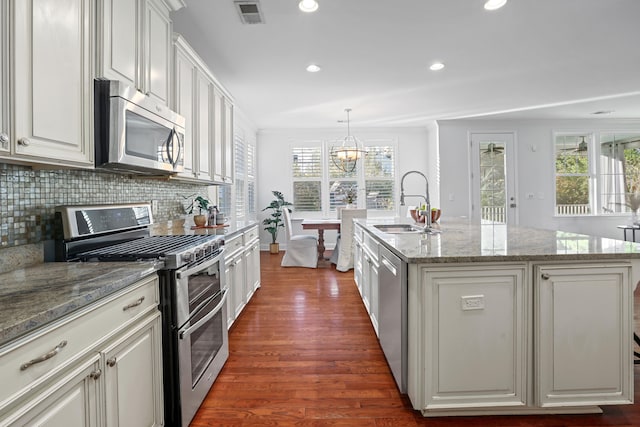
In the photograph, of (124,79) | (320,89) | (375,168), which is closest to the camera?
(124,79)

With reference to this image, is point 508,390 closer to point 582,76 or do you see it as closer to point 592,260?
point 592,260

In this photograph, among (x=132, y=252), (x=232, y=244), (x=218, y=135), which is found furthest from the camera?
(x=218, y=135)

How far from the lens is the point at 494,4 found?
2.53 metres

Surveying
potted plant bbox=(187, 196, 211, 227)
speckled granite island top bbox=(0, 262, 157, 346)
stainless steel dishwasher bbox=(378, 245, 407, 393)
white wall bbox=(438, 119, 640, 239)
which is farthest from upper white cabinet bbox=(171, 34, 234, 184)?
white wall bbox=(438, 119, 640, 239)

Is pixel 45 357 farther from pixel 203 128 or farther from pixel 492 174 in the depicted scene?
pixel 492 174

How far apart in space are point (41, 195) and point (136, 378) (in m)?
1.01

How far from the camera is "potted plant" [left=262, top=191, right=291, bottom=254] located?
6.72 meters

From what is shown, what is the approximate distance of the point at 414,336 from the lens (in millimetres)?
1642

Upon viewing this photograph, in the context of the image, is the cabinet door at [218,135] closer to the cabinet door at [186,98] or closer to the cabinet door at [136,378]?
the cabinet door at [186,98]

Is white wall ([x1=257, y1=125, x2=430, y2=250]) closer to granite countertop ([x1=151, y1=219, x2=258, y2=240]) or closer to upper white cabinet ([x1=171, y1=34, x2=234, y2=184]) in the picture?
upper white cabinet ([x1=171, y1=34, x2=234, y2=184])

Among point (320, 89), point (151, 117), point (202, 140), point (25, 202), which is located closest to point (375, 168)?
point (320, 89)

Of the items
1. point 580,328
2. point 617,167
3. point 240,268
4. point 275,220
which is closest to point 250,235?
point 240,268

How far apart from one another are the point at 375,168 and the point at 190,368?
19.8 feet

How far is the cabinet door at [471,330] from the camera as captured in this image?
1625mm
